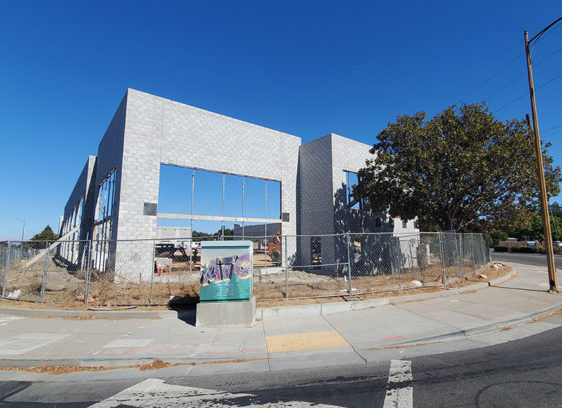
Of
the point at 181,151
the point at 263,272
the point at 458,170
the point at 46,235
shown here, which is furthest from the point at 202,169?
the point at 46,235

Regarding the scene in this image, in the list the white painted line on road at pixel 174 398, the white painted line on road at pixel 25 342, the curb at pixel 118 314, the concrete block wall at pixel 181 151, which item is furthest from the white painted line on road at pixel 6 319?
the white painted line on road at pixel 174 398

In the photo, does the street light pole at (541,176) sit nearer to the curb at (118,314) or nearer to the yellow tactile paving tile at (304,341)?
the yellow tactile paving tile at (304,341)

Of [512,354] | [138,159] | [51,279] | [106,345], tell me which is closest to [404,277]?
[512,354]

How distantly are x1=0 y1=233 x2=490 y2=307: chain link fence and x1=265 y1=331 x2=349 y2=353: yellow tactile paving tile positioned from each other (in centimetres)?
184

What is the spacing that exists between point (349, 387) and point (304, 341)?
6.70ft

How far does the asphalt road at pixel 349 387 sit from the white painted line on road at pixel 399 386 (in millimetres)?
11

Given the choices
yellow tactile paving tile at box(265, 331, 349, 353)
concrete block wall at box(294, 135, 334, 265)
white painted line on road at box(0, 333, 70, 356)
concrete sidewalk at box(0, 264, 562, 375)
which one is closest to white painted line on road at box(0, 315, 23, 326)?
concrete sidewalk at box(0, 264, 562, 375)

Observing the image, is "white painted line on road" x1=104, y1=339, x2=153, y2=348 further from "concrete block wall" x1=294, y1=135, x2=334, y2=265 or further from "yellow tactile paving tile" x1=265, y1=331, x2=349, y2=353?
"concrete block wall" x1=294, y1=135, x2=334, y2=265

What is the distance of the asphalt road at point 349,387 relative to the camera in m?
3.56

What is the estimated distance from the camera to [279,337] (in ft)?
20.5

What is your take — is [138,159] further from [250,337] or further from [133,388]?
[133,388]

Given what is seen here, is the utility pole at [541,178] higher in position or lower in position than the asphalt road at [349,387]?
higher

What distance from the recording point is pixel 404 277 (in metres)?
11.7

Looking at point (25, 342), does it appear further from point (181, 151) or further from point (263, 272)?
point (263, 272)
